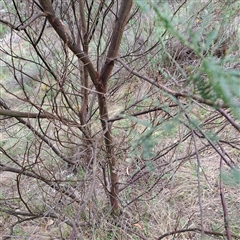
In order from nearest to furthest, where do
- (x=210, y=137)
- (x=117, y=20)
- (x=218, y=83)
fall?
1. (x=218, y=83)
2. (x=210, y=137)
3. (x=117, y=20)

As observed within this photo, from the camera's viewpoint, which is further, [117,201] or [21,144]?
[21,144]

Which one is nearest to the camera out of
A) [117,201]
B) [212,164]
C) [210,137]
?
[210,137]

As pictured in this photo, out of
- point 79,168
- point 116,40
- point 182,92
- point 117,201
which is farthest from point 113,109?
point 182,92

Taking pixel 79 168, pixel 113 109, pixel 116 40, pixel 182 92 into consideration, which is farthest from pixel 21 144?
pixel 182 92

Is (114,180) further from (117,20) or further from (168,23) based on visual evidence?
(168,23)

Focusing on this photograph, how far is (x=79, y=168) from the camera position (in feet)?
6.45

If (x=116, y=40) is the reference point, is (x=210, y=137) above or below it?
below

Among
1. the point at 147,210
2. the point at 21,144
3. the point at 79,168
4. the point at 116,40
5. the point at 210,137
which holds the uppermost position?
the point at 21,144

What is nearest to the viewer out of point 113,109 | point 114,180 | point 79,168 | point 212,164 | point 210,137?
point 210,137

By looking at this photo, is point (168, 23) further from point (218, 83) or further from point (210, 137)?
point (210, 137)

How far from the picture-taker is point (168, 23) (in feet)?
1.23

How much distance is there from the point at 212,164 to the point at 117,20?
5.60 feet

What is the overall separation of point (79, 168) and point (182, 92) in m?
1.56

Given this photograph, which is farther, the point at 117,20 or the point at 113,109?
the point at 113,109
